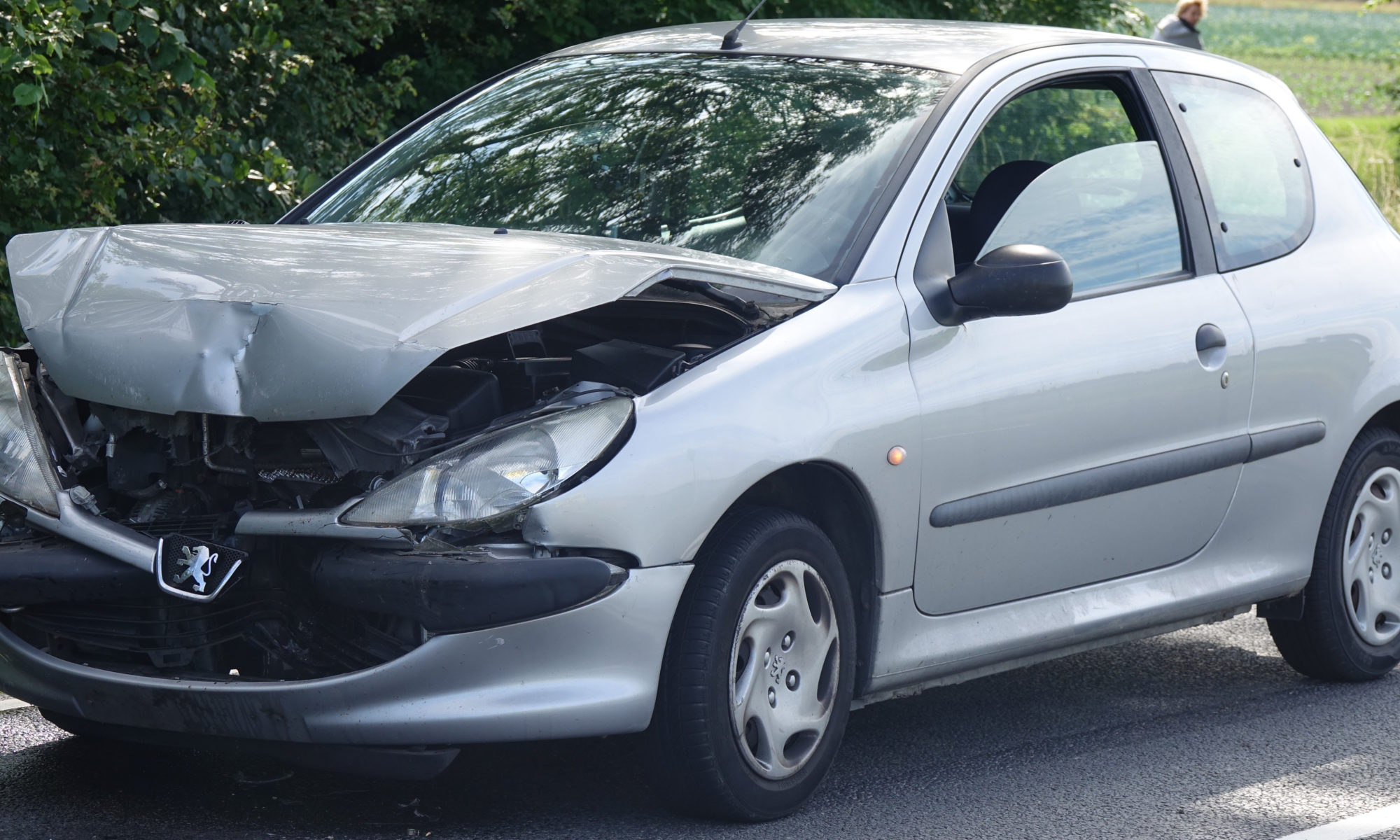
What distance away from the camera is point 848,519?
4160 mm

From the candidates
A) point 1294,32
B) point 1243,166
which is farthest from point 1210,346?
point 1294,32

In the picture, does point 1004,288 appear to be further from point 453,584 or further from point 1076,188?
point 453,584

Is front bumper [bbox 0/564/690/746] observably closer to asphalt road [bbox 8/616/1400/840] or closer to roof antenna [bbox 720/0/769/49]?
asphalt road [bbox 8/616/1400/840]

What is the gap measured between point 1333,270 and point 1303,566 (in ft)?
2.84

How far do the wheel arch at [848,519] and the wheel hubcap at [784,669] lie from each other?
15cm

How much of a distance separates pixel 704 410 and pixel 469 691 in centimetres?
73

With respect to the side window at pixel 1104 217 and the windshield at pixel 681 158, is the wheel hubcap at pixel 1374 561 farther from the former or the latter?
the windshield at pixel 681 158

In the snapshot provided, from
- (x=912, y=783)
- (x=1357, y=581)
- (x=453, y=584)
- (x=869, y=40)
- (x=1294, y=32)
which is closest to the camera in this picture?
(x=453, y=584)

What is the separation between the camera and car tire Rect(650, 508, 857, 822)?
374cm

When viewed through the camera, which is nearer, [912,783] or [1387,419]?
[912,783]

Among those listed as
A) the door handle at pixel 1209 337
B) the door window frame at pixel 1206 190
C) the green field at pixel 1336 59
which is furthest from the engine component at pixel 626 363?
the green field at pixel 1336 59

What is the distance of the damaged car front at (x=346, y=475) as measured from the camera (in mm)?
3512

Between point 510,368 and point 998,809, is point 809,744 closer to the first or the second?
point 998,809

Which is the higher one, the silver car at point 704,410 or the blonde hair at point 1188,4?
the silver car at point 704,410
